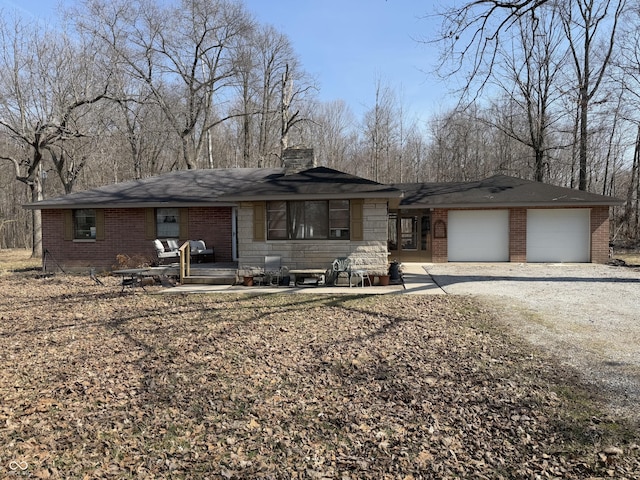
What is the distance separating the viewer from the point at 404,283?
11.7 m

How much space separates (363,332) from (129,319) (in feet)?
14.4

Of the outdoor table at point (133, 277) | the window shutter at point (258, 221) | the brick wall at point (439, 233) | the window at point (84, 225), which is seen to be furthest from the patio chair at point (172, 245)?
the brick wall at point (439, 233)

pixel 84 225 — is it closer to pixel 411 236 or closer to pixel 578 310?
pixel 411 236

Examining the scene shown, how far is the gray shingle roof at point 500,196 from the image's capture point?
15820 mm

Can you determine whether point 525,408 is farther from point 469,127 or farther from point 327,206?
point 469,127

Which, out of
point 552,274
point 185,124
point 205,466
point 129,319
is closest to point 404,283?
point 552,274

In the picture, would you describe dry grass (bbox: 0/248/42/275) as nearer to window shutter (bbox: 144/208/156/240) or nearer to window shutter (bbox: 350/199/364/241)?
window shutter (bbox: 144/208/156/240)

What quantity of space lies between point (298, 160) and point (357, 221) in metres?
4.73

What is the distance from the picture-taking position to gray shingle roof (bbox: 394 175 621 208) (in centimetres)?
1582

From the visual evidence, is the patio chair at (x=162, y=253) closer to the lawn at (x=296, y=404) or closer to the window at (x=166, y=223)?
the window at (x=166, y=223)

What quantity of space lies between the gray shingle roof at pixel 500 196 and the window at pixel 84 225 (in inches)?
466

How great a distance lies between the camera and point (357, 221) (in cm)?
1186

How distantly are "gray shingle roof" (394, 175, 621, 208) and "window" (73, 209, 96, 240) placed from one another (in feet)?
38.9

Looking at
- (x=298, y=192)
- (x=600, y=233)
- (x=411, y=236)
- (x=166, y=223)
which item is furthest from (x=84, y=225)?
(x=600, y=233)
